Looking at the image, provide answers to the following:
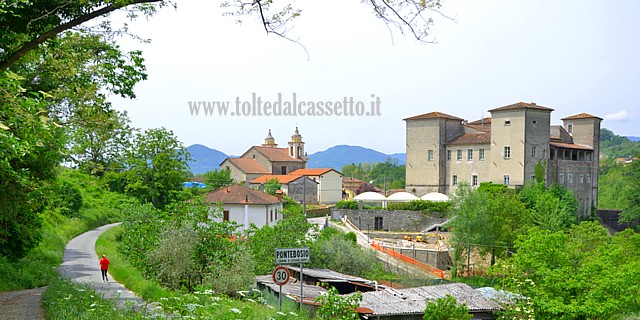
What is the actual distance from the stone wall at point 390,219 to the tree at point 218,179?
708 inches

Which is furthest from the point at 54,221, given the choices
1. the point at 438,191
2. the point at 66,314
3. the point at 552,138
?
the point at 552,138

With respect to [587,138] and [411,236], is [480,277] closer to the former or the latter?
[411,236]

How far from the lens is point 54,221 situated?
31297 mm

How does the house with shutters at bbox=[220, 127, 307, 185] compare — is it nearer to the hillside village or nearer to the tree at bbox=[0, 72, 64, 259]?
the hillside village

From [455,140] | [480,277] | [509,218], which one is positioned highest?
[455,140]

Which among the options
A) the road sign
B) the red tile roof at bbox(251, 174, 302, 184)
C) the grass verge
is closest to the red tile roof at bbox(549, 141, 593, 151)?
the red tile roof at bbox(251, 174, 302, 184)

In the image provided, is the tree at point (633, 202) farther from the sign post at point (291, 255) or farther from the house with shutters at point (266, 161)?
the sign post at point (291, 255)

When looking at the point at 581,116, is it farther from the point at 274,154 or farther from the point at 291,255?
the point at 291,255

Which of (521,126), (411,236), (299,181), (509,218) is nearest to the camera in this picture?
(509,218)

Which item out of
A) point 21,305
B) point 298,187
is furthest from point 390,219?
point 21,305

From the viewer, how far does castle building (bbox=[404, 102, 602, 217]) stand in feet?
165

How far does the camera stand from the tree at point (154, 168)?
43656mm

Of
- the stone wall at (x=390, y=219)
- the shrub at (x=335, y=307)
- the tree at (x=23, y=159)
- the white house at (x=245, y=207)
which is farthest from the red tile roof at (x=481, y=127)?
the shrub at (x=335, y=307)

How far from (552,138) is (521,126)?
919cm
